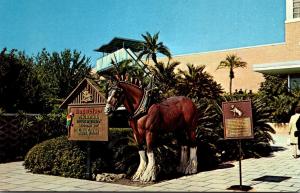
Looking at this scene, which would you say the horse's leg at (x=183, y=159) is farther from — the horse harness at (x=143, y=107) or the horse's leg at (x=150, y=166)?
the horse harness at (x=143, y=107)

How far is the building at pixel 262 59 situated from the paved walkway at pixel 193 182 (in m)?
18.9

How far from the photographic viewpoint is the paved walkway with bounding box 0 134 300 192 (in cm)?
861

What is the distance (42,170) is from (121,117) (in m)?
8.90

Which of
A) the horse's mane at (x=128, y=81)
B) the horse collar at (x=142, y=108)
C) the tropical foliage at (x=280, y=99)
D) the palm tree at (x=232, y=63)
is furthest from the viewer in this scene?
the palm tree at (x=232, y=63)

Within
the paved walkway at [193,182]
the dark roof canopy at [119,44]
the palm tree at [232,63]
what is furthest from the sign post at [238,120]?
the dark roof canopy at [119,44]

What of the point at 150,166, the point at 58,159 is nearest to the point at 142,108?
the point at 150,166

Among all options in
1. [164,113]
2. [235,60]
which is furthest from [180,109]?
[235,60]

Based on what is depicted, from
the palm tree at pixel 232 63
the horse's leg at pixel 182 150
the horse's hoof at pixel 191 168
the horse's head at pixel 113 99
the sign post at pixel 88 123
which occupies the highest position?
the palm tree at pixel 232 63

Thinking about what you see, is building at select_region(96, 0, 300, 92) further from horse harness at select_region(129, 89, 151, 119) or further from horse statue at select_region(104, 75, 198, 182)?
horse harness at select_region(129, 89, 151, 119)

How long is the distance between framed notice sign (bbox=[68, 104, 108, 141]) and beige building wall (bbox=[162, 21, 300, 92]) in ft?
90.6

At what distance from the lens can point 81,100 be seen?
43.0 ft

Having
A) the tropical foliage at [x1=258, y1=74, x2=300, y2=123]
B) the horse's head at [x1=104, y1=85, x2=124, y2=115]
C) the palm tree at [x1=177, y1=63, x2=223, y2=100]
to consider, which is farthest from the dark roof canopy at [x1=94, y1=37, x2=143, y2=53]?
the horse's head at [x1=104, y1=85, x2=124, y2=115]

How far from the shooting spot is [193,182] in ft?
30.5

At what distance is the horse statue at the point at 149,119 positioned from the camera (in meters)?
9.66
